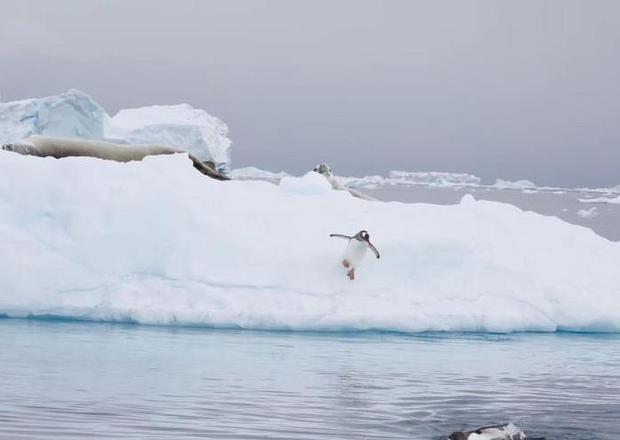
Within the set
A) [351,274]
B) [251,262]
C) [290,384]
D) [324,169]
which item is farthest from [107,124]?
[290,384]

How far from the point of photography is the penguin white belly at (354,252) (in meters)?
11.6

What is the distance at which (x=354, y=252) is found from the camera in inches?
457

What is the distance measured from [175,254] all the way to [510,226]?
4.74 metres

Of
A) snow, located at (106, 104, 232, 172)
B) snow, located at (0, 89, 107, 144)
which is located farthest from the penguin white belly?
snow, located at (106, 104, 232, 172)

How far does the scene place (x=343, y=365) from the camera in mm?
9438

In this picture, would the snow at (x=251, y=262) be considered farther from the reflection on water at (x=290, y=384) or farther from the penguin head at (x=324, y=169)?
the penguin head at (x=324, y=169)

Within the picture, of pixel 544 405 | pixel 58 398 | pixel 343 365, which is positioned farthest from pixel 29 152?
pixel 544 405

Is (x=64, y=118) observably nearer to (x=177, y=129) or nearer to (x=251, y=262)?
(x=177, y=129)

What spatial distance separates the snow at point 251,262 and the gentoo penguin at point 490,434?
4935 millimetres

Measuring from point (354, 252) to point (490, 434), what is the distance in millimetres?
5427

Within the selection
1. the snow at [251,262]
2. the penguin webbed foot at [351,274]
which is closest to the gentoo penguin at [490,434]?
the snow at [251,262]

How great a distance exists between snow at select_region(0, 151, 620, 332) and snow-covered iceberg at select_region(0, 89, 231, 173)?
23.7 m

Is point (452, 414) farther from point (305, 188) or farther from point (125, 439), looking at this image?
point (305, 188)

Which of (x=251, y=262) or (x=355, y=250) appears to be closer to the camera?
(x=355, y=250)
